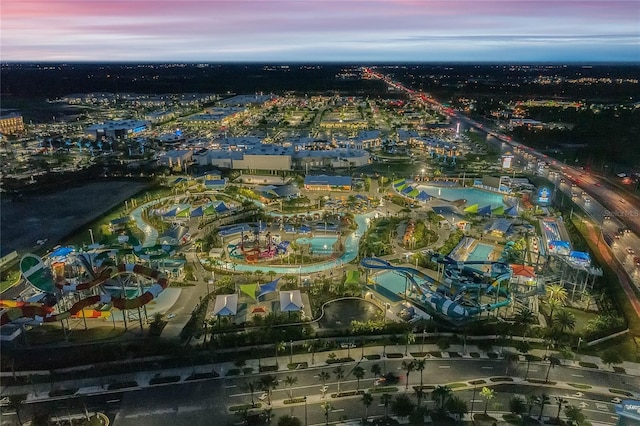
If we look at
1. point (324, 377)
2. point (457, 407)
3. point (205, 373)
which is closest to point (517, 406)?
point (457, 407)

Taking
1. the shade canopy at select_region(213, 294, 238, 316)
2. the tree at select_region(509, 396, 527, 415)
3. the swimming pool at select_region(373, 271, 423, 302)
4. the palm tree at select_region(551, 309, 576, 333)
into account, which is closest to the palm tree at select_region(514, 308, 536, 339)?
the palm tree at select_region(551, 309, 576, 333)

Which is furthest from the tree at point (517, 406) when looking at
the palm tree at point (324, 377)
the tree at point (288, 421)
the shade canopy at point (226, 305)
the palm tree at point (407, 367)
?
the shade canopy at point (226, 305)

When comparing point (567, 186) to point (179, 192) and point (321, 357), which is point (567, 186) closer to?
point (321, 357)

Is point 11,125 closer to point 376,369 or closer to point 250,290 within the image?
point 250,290

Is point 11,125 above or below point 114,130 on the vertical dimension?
above

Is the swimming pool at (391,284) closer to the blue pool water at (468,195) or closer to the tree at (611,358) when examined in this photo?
the tree at (611,358)

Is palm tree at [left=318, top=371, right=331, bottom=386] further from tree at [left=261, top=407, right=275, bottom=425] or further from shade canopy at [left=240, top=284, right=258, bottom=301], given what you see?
shade canopy at [left=240, top=284, right=258, bottom=301]
